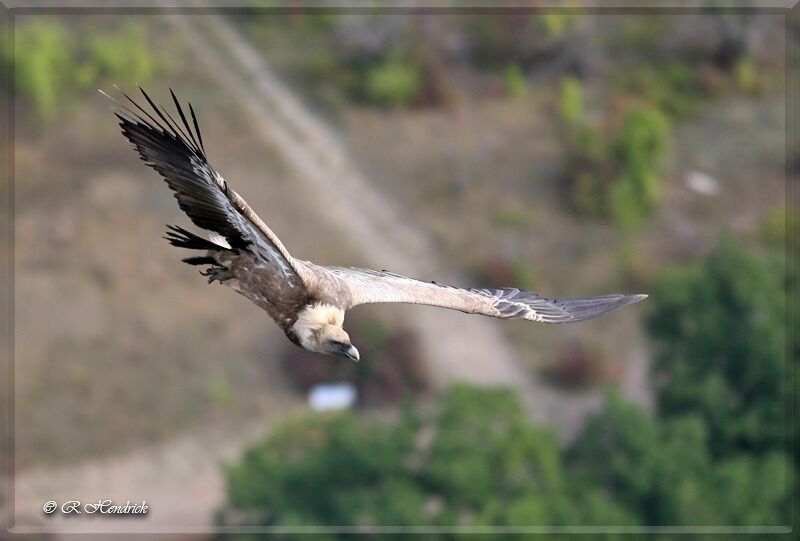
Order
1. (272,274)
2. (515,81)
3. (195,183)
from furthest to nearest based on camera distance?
1. (515,81)
2. (272,274)
3. (195,183)

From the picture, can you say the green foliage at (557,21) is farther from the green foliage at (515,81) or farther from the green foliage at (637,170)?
the green foliage at (637,170)

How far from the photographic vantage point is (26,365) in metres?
51.1

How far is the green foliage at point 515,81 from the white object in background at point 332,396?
55.8 feet

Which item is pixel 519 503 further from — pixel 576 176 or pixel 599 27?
pixel 599 27

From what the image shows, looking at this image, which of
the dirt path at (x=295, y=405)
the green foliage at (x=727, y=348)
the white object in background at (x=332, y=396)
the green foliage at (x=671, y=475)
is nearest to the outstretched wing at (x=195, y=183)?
the dirt path at (x=295, y=405)

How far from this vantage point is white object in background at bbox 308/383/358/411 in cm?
4984

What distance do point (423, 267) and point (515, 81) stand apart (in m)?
12.8

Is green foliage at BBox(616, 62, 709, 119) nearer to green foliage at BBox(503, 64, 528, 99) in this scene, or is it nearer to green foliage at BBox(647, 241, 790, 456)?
green foliage at BBox(503, 64, 528, 99)

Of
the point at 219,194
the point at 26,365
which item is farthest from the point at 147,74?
the point at 219,194

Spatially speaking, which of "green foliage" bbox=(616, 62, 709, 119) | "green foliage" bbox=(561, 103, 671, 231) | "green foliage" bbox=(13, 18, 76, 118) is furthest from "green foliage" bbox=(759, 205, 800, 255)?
"green foliage" bbox=(13, 18, 76, 118)

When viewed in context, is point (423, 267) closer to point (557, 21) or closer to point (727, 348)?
point (727, 348)

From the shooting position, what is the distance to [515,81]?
63.1 m

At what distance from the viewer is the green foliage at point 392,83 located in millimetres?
60156

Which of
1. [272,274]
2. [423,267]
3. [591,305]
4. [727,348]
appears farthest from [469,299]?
[423,267]
